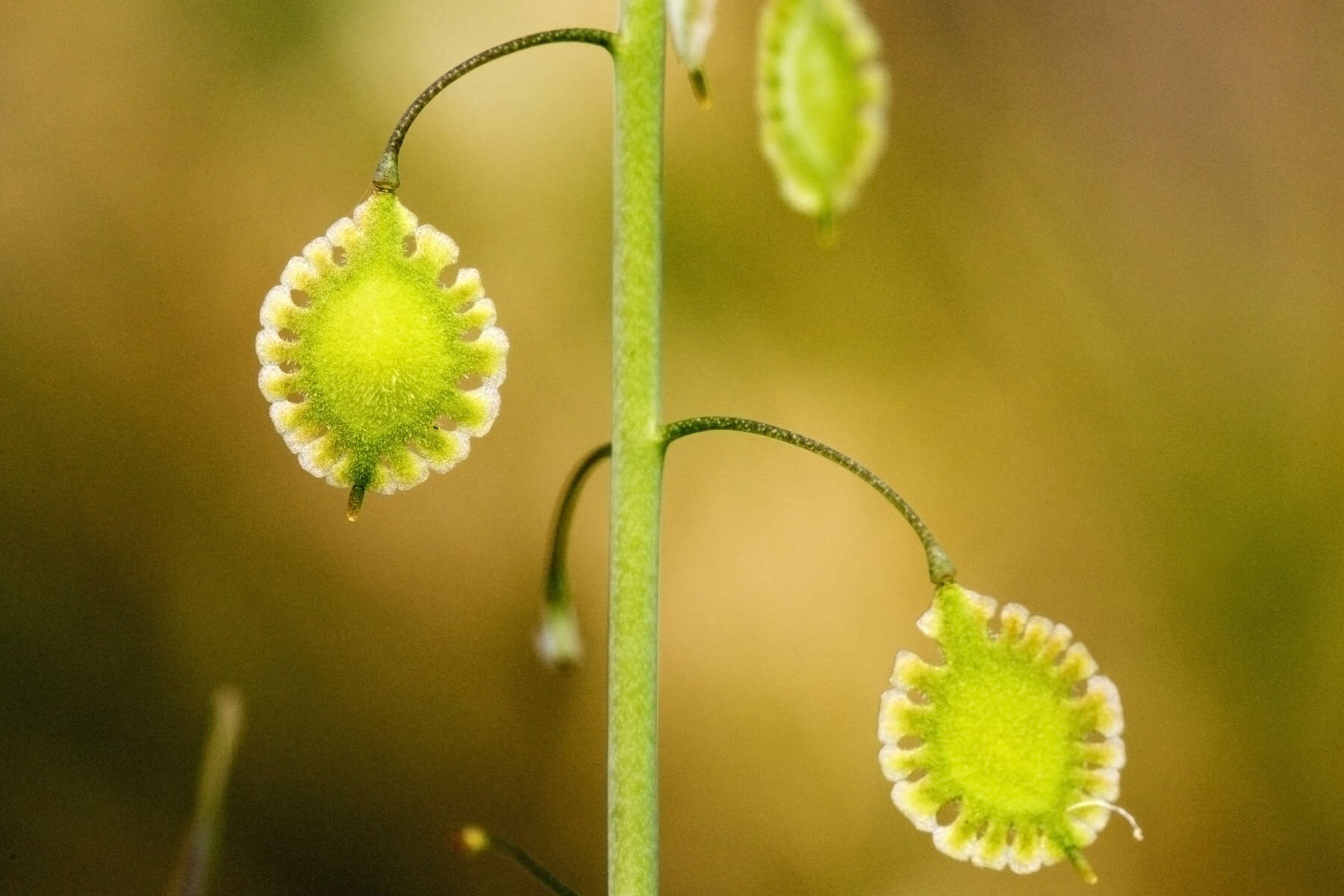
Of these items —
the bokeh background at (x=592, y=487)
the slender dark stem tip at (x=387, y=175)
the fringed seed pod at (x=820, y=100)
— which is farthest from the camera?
the bokeh background at (x=592, y=487)

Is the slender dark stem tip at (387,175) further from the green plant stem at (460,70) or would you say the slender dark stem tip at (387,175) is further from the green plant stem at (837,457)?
the green plant stem at (837,457)

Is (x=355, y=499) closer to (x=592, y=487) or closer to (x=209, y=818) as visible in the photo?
(x=209, y=818)

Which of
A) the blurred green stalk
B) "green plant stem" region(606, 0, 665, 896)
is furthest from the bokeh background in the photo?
"green plant stem" region(606, 0, 665, 896)

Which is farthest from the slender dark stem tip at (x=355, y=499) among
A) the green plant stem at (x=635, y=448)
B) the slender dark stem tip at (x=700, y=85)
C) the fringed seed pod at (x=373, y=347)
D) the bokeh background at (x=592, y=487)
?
the bokeh background at (x=592, y=487)

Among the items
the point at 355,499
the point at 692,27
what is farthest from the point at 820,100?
the point at 355,499

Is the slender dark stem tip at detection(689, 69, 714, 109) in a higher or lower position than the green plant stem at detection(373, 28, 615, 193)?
lower

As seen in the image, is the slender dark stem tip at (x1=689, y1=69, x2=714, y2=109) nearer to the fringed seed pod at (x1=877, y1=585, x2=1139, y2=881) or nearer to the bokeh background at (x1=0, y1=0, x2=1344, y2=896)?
the fringed seed pod at (x1=877, y1=585, x2=1139, y2=881)
